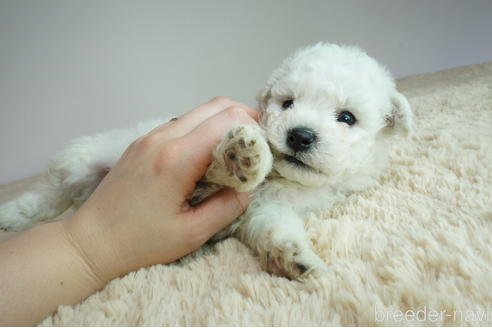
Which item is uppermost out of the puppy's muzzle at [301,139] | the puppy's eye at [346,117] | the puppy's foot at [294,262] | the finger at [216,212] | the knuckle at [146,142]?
the knuckle at [146,142]

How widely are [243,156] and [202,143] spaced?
16cm

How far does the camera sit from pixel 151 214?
0.85 meters

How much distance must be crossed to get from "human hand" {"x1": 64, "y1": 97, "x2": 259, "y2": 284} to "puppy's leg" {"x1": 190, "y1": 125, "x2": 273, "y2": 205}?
0.24 feet

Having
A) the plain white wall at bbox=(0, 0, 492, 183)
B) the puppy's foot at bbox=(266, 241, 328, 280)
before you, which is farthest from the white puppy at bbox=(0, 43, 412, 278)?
the plain white wall at bbox=(0, 0, 492, 183)

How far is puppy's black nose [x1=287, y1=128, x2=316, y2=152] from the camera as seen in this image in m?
1.03

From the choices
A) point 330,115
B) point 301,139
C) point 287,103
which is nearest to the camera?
point 301,139

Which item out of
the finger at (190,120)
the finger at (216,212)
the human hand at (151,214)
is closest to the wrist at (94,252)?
the human hand at (151,214)

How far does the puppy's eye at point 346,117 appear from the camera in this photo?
1.21 meters

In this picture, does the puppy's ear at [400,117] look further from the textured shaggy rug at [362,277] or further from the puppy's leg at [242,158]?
the puppy's leg at [242,158]

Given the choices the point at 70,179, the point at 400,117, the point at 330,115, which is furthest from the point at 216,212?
the point at 400,117

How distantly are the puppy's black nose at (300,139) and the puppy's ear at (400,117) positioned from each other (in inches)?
22.0

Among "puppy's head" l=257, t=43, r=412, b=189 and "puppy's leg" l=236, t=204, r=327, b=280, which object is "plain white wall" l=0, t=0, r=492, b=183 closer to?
"puppy's head" l=257, t=43, r=412, b=189

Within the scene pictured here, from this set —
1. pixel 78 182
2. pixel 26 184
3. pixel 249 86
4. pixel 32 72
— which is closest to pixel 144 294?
pixel 78 182

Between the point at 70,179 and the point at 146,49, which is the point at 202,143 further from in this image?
the point at 146,49
